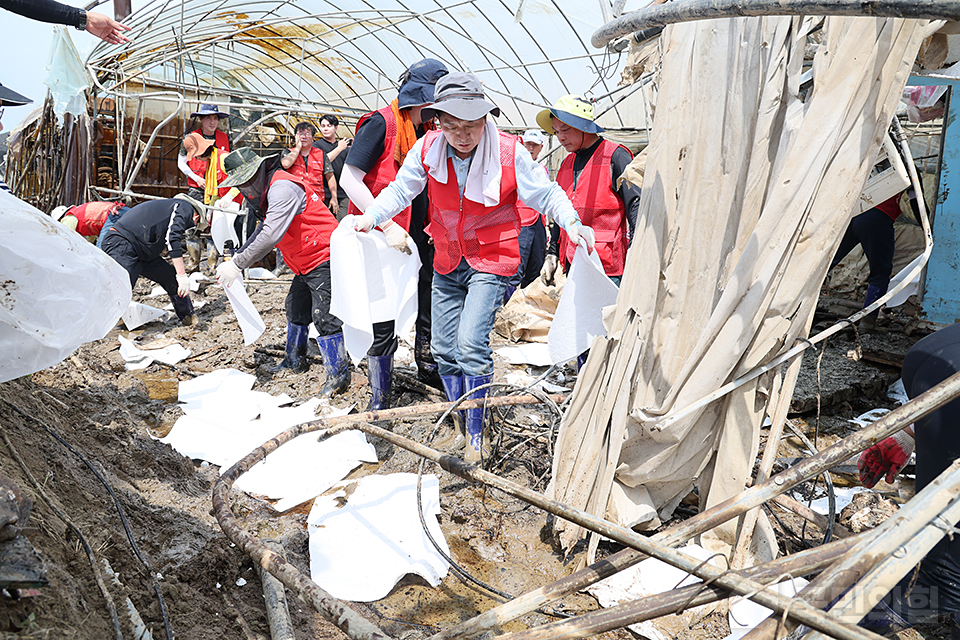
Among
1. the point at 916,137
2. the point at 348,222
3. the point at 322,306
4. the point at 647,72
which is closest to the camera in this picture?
the point at 348,222

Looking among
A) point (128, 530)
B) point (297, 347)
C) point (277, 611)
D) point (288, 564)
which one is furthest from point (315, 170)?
point (288, 564)

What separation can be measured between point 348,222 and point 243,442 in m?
1.32

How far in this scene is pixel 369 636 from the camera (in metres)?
1.14

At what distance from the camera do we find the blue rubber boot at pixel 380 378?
3650 millimetres

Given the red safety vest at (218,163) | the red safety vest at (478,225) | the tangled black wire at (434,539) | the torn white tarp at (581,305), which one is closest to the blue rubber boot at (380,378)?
the tangled black wire at (434,539)

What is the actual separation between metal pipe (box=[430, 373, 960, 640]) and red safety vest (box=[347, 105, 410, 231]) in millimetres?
2617

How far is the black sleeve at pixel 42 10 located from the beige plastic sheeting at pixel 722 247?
2.33 metres

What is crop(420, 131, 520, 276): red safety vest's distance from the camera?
9.82 ft

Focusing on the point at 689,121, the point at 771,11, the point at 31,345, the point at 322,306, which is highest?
the point at 771,11

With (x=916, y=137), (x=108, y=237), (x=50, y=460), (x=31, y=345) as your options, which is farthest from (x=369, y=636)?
(x=916, y=137)

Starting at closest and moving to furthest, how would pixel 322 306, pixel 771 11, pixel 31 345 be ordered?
pixel 771 11 < pixel 31 345 < pixel 322 306

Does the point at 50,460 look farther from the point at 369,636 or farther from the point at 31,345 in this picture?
the point at 369,636

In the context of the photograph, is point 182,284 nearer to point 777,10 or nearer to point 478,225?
point 478,225

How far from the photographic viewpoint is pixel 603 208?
357 cm
